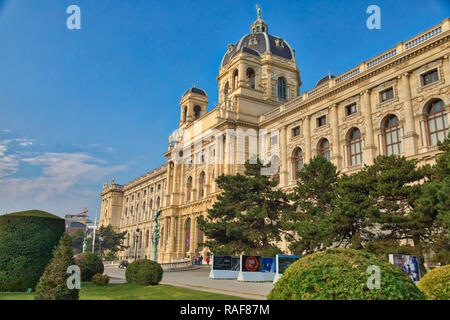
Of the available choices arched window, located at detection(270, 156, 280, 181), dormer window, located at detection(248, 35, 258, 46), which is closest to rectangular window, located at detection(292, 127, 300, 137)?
arched window, located at detection(270, 156, 280, 181)

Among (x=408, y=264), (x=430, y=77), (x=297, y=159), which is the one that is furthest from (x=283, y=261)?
(x=297, y=159)

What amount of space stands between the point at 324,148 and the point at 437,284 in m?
29.4

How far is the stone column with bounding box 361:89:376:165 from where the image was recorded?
3130 centimetres

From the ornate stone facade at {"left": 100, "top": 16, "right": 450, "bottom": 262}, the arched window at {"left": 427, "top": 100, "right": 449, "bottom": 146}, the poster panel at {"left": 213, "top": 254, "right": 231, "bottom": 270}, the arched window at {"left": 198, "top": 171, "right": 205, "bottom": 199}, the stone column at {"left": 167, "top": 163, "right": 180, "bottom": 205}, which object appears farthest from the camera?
the stone column at {"left": 167, "top": 163, "right": 180, "bottom": 205}

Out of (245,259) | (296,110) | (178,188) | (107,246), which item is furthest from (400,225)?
(107,246)

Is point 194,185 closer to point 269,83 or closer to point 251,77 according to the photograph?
point 251,77

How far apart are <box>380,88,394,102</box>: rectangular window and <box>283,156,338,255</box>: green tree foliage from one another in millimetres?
10111

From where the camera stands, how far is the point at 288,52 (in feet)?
194

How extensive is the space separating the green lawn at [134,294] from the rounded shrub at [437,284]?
263 inches

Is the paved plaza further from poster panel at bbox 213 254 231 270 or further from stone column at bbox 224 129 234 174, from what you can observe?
stone column at bbox 224 129 234 174

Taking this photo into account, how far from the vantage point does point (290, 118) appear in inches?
1628

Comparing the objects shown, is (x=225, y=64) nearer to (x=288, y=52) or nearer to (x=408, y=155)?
(x=288, y=52)

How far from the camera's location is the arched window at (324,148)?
36.4 meters

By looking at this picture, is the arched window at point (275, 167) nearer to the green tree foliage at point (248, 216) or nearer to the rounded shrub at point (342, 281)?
the green tree foliage at point (248, 216)
